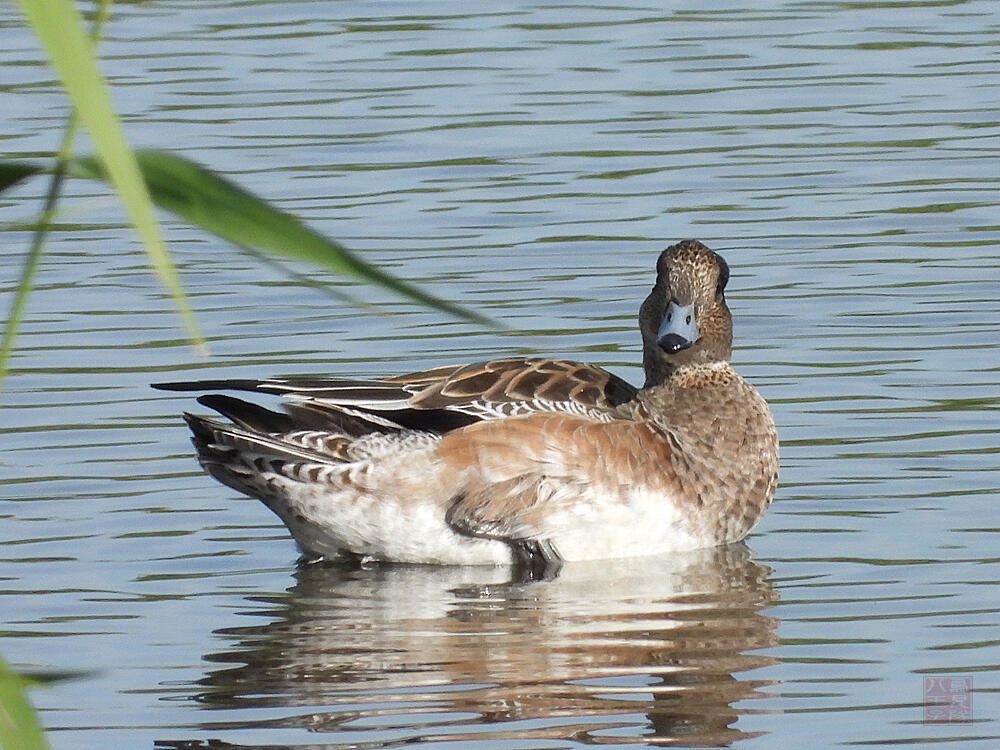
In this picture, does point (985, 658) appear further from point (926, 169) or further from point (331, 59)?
point (331, 59)

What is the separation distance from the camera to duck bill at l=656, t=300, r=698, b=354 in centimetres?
717

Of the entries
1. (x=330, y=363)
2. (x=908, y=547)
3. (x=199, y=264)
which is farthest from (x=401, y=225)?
(x=908, y=547)

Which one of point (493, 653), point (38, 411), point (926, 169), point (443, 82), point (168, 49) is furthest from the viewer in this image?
point (168, 49)

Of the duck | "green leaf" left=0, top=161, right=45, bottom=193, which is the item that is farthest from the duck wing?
"green leaf" left=0, top=161, right=45, bottom=193

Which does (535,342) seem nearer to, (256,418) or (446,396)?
(446,396)

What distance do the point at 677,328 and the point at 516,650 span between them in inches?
69.7

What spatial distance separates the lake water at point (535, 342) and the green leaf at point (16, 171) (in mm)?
279

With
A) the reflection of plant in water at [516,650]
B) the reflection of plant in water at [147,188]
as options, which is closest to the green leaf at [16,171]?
the reflection of plant in water at [147,188]

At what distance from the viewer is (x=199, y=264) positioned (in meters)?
10.3

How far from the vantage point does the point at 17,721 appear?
7.29 feet

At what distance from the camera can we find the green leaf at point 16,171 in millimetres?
2283

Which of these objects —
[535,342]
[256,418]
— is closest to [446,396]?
[256,418]

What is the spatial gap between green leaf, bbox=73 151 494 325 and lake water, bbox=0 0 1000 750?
32 cm

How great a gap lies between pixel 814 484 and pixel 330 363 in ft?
7.29
